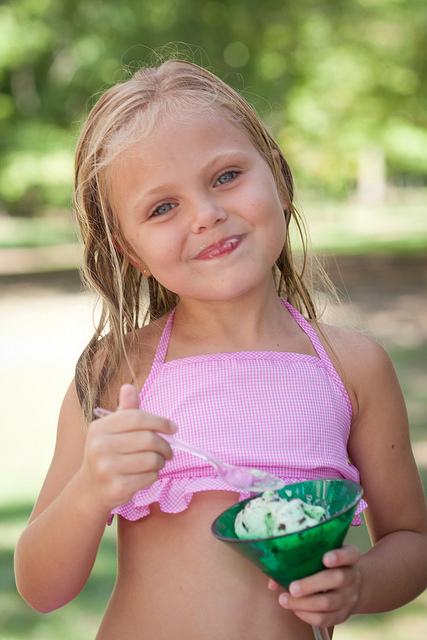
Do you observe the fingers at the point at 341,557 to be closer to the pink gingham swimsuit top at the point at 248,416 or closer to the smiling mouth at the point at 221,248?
the pink gingham swimsuit top at the point at 248,416

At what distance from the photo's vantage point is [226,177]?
1856mm

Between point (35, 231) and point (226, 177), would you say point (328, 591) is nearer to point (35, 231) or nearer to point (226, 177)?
point (226, 177)

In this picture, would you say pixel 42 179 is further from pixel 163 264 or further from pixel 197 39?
pixel 163 264

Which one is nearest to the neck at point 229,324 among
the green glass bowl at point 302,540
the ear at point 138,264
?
the ear at point 138,264

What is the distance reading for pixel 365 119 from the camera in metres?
18.1

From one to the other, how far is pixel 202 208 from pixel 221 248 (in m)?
0.10

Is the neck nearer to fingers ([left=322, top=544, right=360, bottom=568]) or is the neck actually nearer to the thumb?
the thumb

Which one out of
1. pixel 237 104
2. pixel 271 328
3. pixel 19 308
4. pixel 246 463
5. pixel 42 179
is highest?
pixel 237 104

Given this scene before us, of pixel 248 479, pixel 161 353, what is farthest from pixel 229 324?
pixel 248 479

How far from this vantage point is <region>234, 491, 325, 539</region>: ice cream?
144 cm

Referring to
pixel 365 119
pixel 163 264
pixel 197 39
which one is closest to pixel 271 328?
pixel 163 264

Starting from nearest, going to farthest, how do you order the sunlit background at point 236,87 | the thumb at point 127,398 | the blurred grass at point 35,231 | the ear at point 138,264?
the thumb at point 127,398, the ear at point 138,264, the sunlit background at point 236,87, the blurred grass at point 35,231

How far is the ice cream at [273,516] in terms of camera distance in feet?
4.73

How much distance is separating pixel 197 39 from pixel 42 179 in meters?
4.40
